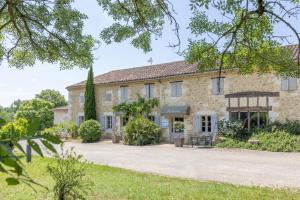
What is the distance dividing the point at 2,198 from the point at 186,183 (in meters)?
4.25

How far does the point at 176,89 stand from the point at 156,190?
18.6 metres

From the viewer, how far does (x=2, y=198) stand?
7.81 metres

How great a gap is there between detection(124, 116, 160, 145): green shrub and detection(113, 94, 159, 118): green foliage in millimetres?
1854

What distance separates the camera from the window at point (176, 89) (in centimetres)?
2647

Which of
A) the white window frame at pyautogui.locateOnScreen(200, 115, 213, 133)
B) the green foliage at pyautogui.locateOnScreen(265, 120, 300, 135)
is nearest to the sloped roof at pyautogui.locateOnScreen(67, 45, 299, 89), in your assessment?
the white window frame at pyautogui.locateOnScreen(200, 115, 213, 133)

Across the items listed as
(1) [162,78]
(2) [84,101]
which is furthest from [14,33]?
(2) [84,101]

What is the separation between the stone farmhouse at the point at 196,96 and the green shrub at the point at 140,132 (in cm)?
153

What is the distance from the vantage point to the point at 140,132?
2512 centimetres

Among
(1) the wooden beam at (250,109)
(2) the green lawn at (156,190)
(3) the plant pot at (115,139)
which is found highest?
(1) the wooden beam at (250,109)

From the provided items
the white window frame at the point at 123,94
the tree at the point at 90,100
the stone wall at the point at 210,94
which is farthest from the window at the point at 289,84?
the tree at the point at 90,100

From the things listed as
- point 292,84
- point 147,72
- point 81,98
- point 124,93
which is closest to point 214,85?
point 292,84

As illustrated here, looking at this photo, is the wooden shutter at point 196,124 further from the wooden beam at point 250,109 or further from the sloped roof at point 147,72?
the sloped roof at point 147,72

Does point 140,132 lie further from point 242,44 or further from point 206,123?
point 242,44

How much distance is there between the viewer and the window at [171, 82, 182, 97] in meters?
26.5
